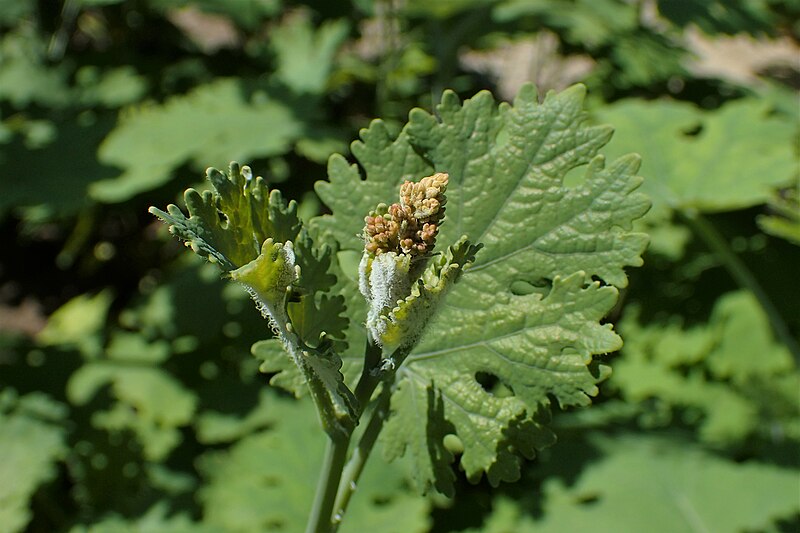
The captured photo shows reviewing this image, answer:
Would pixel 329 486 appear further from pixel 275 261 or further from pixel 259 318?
pixel 259 318

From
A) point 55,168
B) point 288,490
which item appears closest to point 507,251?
point 288,490

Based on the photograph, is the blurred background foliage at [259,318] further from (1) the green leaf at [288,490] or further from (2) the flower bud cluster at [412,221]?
(2) the flower bud cluster at [412,221]

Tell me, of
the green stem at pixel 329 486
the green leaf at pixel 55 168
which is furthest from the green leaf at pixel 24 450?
the green stem at pixel 329 486

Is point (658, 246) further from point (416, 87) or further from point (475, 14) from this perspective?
point (416, 87)

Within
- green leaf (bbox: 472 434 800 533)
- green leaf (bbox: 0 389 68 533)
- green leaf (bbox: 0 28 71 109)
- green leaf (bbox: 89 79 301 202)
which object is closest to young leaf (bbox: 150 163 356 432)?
green leaf (bbox: 472 434 800 533)

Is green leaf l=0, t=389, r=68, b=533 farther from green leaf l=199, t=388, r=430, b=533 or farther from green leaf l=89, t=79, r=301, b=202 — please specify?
green leaf l=89, t=79, r=301, b=202
